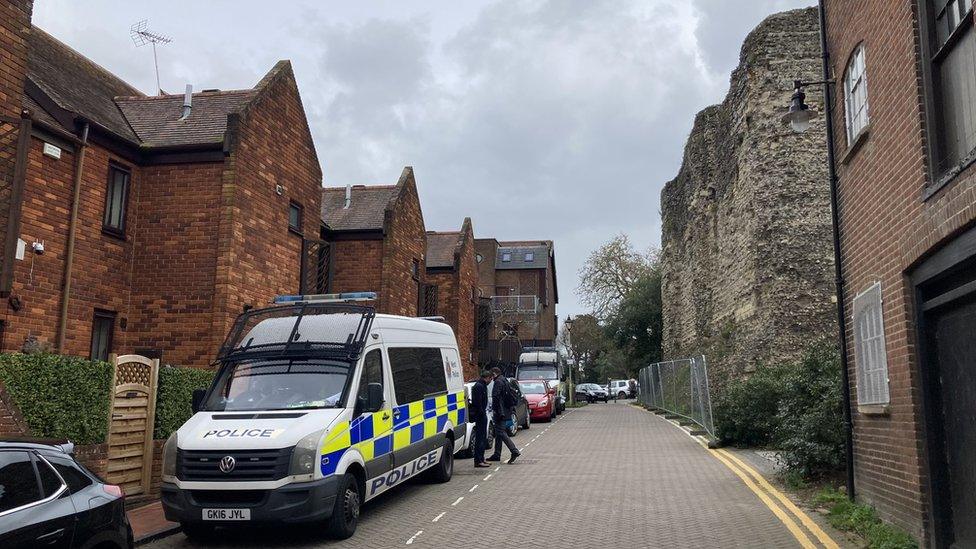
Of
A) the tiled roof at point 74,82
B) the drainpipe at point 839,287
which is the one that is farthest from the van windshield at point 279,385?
the tiled roof at point 74,82

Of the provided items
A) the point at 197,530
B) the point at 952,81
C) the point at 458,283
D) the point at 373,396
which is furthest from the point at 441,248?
the point at 952,81

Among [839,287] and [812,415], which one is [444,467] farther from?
[839,287]

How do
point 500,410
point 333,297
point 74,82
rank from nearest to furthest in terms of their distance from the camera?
point 333,297
point 500,410
point 74,82

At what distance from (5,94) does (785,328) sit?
16.8 metres

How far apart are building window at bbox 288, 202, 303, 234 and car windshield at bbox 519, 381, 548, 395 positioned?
1122 cm

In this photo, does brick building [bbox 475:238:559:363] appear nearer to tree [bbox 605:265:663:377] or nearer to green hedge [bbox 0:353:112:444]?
tree [bbox 605:265:663:377]

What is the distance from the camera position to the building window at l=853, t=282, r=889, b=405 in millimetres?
7641

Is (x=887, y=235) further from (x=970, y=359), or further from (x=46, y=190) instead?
(x=46, y=190)

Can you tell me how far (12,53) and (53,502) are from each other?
23.8ft

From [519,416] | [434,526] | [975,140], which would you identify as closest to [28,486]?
[434,526]

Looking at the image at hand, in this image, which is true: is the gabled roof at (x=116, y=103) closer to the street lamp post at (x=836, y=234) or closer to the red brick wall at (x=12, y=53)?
the red brick wall at (x=12, y=53)

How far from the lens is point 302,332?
8.94m

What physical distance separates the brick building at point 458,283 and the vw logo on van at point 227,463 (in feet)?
65.8

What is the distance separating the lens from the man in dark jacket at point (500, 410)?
14.0 metres
